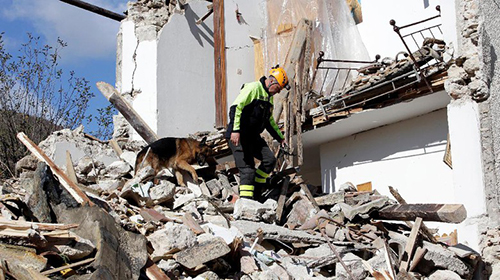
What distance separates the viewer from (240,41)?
1146 cm

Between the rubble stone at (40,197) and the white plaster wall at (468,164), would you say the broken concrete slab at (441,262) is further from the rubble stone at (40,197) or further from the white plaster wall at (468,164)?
the rubble stone at (40,197)

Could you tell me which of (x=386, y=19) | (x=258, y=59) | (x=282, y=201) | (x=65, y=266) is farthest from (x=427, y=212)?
(x=258, y=59)

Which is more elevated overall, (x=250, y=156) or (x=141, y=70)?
(x=141, y=70)

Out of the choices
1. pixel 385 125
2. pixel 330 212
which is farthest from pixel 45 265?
pixel 385 125

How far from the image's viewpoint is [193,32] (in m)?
11.8

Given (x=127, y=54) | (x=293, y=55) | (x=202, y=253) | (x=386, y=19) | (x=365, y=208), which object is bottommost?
(x=202, y=253)

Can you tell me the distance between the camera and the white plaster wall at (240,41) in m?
11.2

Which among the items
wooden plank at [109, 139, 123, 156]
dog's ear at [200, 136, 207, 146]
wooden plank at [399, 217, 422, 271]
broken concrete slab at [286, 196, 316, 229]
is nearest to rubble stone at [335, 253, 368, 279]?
wooden plank at [399, 217, 422, 271]

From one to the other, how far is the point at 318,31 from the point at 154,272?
22.5 feet

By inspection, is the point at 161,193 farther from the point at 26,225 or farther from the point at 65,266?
the point at 65,266

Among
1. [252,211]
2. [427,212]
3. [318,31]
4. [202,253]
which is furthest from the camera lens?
[318,31]

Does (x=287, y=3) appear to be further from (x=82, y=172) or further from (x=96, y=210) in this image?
(x=96, y=210)

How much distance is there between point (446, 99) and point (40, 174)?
5795mm

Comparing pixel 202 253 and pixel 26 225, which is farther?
pixel 202 253
